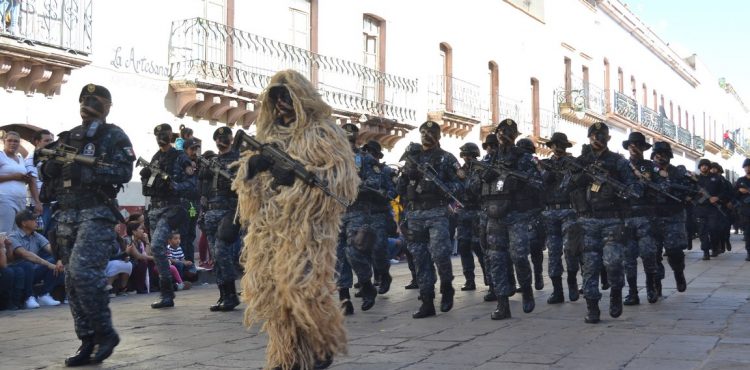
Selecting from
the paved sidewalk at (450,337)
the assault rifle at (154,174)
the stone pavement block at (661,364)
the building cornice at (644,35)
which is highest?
the building cornice at (644,35)

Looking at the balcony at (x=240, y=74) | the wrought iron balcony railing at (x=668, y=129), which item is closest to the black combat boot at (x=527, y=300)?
the balcony at (x=240, y=74)

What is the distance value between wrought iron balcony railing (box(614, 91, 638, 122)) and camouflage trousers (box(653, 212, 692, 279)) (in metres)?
30.4

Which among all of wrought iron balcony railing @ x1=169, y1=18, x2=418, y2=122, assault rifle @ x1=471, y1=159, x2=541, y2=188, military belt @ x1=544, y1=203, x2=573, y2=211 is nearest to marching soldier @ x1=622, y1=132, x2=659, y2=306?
military belt @ x1=544, y1=203, x2=573, y2=211

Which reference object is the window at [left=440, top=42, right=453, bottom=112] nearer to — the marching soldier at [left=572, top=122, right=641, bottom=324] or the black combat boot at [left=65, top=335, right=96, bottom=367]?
the marching soldier at [left=572, top=122, right=641, bottom=324]

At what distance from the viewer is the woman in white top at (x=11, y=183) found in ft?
40.2

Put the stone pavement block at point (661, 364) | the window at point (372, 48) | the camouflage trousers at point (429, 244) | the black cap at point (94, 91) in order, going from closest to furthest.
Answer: the stone pavement block at point (661, 364) < the black cap at point (94, 91) < the camouflage trousers at point (429, 244) < the window at point (372, 48)

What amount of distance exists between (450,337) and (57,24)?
9015mm

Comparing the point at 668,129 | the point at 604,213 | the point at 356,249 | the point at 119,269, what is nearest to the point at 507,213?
the point at 604,213

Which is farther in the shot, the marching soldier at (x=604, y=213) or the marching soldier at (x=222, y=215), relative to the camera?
the marching soldier at (x=222, y=215)

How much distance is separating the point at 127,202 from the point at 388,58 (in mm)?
9620

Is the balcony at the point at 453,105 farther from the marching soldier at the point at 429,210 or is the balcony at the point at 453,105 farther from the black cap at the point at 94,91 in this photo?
the black cap at the point at 94,91

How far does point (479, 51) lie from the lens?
1137 inches

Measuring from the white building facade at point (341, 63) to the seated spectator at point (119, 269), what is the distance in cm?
278

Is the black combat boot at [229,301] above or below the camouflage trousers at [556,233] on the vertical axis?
below
